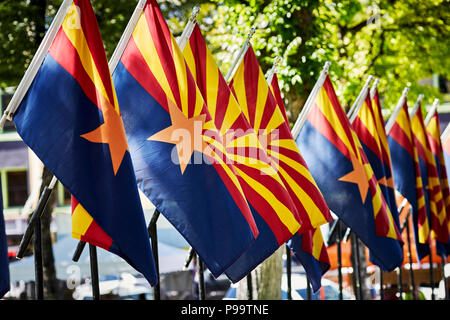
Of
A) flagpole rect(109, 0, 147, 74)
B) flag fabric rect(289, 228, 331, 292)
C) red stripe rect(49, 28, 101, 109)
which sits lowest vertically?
flag fabric rect(289, 228, 331, 292)

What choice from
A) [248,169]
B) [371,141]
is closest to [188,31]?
[248,169]

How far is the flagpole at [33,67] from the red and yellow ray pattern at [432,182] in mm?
5478

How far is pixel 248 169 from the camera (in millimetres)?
5102

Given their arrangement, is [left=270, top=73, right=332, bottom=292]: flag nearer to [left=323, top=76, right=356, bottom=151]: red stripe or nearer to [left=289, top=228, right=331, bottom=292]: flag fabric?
[left=289, top=228, right=331, bottom=292]: flag fabric

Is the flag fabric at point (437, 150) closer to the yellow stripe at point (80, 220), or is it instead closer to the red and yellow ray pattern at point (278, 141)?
the red and yellow ray pattern at point (278, 141)

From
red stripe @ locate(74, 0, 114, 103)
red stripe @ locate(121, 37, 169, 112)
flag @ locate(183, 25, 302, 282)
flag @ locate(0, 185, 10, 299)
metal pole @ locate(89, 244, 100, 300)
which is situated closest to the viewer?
flag @ locate(0, 185, 10, 299)

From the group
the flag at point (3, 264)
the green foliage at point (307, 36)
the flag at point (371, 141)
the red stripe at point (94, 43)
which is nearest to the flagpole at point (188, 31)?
the red stripe at point (94, 43)

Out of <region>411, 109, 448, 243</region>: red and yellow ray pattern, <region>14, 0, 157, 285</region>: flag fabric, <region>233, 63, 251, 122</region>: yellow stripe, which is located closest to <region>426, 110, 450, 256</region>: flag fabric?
<region>411, 109, 448, 243</region>: red and yellow ray pattern

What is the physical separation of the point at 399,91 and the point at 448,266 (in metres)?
4.87

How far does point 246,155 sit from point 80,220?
165cm

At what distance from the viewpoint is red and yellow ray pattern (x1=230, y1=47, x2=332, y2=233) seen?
218 inches

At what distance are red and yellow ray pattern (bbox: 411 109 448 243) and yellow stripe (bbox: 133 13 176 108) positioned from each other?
4687 mm
